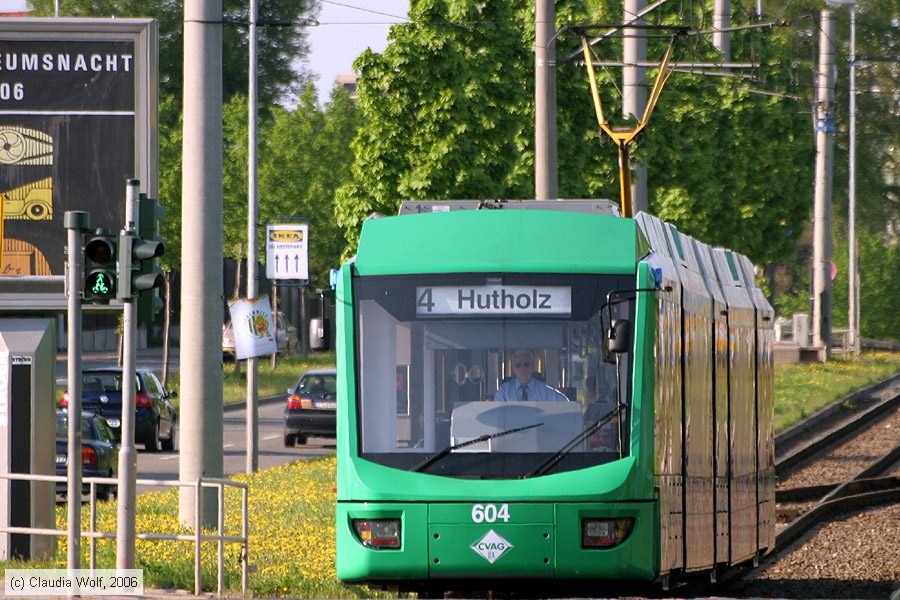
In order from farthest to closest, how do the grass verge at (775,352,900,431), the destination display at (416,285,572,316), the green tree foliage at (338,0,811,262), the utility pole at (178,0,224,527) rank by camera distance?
1. the grass verge at (775,352,900,431)
2. the green tree foliage at (338,0,811,262)
3. the utility pole at (178,0,224,527)
4. the destination display at (416,285,572,316)

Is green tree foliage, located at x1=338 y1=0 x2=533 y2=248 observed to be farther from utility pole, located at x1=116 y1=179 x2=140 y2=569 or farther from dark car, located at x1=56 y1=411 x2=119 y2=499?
utility pole, located at x1=116 y1=179 x2=140 y2=569

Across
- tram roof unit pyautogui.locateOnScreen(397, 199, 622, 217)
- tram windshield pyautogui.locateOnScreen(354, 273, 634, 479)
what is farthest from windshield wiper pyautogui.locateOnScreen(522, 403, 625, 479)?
tram roof unit pyautogui.locateOnScreen(397, 199, 622, 217)

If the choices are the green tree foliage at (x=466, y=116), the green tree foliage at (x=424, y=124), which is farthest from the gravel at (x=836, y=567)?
the green tree foliage at (x=424, y=124)

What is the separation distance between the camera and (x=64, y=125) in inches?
699

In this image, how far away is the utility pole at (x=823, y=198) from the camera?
55406mm

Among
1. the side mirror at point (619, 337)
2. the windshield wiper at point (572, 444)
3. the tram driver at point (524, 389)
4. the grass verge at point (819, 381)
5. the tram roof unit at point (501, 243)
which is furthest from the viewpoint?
the grass verge at point (819, 381)

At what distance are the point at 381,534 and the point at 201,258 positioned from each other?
668cm

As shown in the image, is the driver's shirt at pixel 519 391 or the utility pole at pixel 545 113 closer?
the driver's shirt at pixel 519 391

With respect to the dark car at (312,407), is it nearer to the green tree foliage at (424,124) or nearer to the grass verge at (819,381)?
the green tree foliage at (424,124)

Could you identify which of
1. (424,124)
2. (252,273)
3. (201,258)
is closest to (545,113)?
(201,258)

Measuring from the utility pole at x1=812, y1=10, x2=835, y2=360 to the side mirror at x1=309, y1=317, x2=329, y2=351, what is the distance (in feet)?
142

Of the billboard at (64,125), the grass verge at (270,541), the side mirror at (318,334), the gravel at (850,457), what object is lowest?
the gravel at (850,457)

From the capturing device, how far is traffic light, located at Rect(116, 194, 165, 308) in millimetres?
14195

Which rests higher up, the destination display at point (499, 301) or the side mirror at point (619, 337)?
the destination display at point (499, 301)
